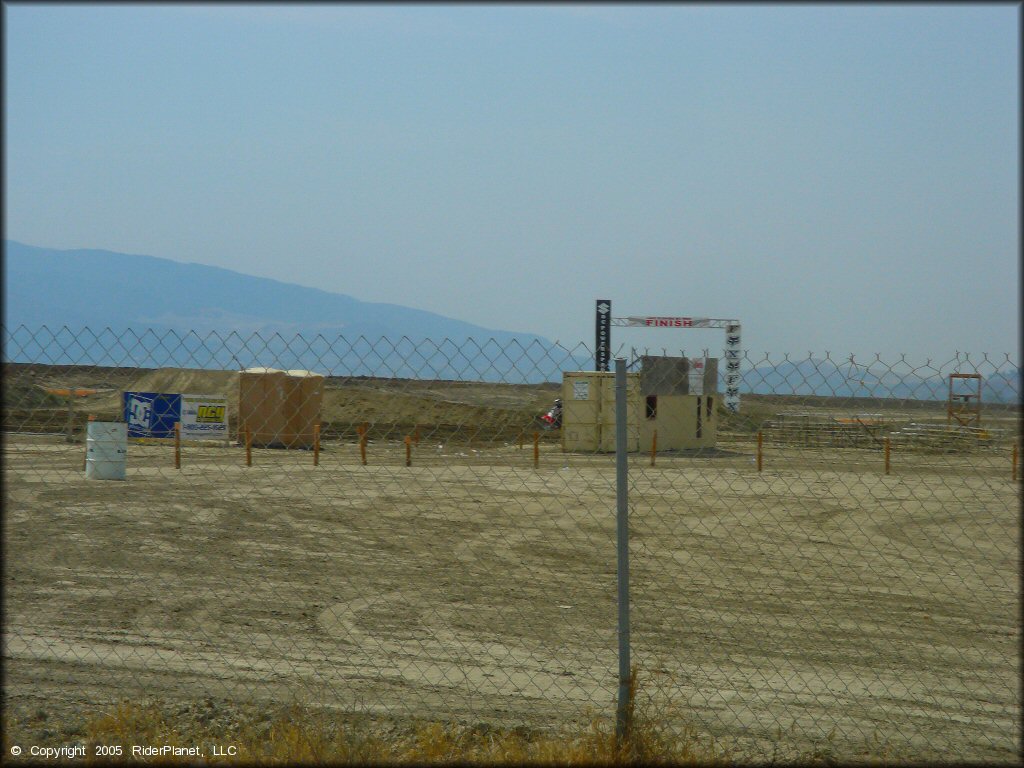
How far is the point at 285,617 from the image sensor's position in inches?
356

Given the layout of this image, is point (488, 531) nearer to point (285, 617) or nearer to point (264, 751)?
point (285, 617)

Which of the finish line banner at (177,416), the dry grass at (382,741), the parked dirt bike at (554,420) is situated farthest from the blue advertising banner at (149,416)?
the dry grass at (382,741)

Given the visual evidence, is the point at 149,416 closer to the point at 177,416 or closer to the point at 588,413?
the point at 177,416

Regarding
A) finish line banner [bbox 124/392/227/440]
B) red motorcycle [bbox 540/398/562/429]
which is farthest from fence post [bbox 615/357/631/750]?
red motorcycle [bbox 540/398/562/429]

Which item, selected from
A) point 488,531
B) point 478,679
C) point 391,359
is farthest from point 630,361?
point 488,531

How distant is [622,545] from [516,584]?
6623 mm

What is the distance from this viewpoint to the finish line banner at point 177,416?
26.5m

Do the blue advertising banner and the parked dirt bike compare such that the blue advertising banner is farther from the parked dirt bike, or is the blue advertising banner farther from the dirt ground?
the parked dirt bike

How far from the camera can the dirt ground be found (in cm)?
654

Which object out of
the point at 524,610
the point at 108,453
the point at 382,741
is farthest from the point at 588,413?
the point at 382,741

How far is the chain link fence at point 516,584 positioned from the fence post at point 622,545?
0.22 metres

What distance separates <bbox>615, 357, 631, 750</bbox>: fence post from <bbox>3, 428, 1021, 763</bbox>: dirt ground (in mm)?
611

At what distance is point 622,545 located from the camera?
493 cm

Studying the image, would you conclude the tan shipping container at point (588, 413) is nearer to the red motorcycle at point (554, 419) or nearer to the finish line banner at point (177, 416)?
the red motorcycle at point (554, 419)
